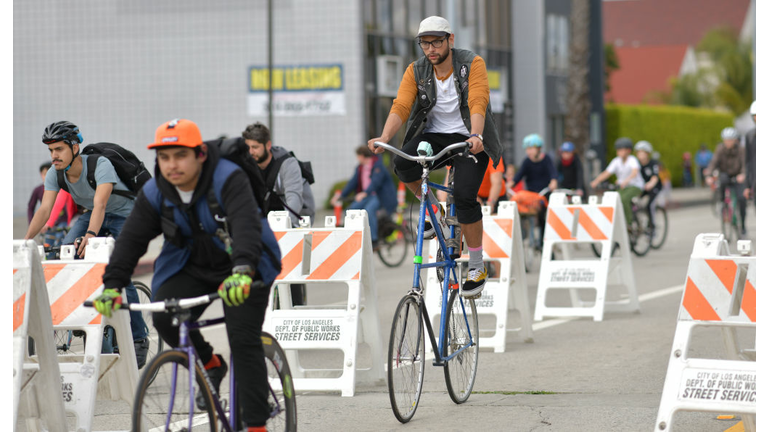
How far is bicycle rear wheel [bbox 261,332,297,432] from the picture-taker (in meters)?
5.06

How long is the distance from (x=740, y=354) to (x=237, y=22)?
27.6 metres

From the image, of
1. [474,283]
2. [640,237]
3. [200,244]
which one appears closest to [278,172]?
[474,283]

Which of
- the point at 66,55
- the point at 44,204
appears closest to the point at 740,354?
the point at 44,204

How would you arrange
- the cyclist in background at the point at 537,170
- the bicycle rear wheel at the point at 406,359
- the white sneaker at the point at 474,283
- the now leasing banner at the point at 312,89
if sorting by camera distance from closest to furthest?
the bicycle rear wheel at the point at 406,359
the white sneaker at the point at 474,283
the cyclist in background at the point at 537,170
the now leasing banner at the point at 312,89

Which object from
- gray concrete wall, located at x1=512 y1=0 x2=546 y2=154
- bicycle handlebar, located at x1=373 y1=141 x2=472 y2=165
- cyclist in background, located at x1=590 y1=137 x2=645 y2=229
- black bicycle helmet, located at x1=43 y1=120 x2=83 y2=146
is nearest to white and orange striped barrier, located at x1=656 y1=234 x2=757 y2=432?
bicycle handlebar, located at x1=373 y1=141 x2=472 y2=165

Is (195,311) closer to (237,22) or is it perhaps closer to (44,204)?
(44,204)

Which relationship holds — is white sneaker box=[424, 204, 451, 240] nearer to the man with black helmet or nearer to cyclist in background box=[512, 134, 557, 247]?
the man with black helmet

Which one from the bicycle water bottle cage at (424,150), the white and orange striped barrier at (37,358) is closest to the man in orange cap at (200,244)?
the white and orange striped barrier at (37,358)

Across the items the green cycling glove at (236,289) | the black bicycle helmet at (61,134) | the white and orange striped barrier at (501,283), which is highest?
the black bicycle helmet at (61,134)

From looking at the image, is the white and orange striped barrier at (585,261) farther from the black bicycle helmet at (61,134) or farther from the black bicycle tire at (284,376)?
the black bicycle tire at (284,376)

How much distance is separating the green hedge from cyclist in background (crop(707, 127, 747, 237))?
2782 centimetres

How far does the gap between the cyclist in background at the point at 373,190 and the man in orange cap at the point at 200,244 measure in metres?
11.4

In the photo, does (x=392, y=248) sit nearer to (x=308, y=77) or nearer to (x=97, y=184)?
(x=97, y=184)

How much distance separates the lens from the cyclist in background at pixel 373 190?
16656 millimetres
